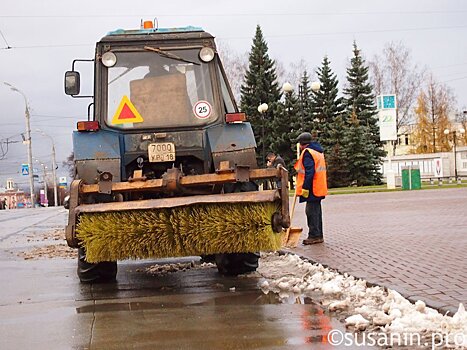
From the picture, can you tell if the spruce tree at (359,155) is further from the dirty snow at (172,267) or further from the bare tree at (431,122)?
the dirty snow at (172,267)

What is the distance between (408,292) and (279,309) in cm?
112

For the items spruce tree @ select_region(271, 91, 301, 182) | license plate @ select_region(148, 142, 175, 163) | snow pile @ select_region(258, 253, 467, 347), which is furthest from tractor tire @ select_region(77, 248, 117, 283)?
spruce tree @ select_region(271, 91, 301, 182)

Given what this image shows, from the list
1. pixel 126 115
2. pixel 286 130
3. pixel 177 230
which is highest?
pixel 286 130

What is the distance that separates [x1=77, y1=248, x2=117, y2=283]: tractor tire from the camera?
8.08 meters

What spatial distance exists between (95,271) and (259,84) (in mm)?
48225

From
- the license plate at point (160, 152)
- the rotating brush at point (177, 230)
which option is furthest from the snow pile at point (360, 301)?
the license plate at point (160, 152)

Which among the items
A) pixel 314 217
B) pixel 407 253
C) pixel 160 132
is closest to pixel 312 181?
pixel 314 217

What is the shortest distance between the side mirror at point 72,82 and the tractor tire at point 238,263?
2.65 m

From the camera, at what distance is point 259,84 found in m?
55.6

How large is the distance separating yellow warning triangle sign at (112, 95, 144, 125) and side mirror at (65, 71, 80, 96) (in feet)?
2.19

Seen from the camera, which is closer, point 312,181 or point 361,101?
point 312,181

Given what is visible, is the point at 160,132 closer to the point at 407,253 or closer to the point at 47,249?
the point at 407,253

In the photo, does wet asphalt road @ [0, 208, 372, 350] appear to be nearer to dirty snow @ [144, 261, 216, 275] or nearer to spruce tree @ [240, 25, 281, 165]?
dirty snow @ [144, 261, 216, 275]

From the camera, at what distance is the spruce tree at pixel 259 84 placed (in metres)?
55.1
